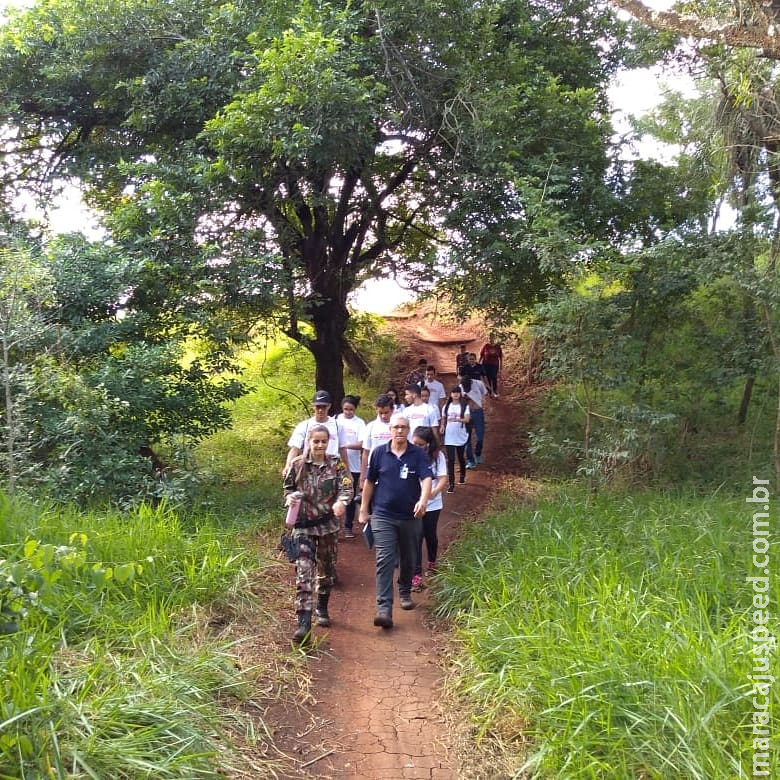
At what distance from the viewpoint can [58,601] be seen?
4320 millimetres

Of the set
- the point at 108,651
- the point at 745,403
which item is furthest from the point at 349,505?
the point at 745,403

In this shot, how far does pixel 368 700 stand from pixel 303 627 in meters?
0.84

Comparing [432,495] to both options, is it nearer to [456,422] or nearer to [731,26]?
[456,422]

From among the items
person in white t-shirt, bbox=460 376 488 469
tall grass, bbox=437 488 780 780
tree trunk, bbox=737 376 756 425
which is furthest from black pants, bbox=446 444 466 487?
tree trunk, bbox=737 376 756 425

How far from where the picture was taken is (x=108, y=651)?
406 centimetres

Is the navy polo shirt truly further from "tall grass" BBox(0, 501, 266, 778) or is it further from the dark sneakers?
"tall grass" BBox(0, 501, 266, 778)

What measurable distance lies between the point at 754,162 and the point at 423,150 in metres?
4.83

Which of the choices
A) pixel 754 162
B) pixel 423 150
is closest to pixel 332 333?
pixel 423 150

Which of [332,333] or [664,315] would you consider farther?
[332,333]

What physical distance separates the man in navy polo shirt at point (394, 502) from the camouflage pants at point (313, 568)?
37 centimetres

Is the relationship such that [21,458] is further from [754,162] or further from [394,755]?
[754,162]

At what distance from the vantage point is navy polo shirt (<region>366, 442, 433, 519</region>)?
18.3 ft

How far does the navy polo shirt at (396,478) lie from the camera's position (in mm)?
5574

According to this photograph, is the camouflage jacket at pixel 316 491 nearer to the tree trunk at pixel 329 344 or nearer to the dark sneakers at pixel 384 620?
the dark sneakers at pixel 384 620
